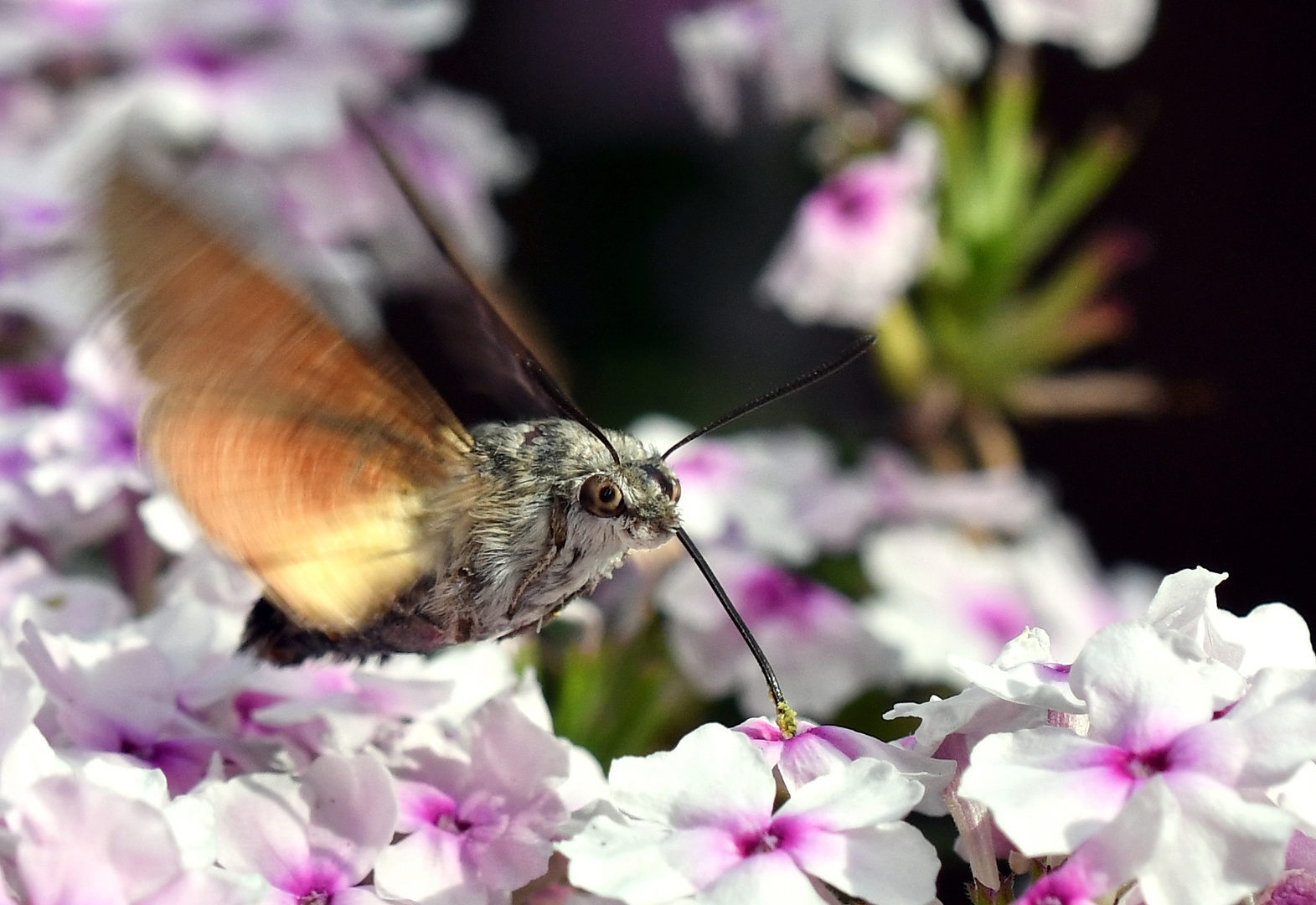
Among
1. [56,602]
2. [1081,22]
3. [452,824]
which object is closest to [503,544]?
[452,824]

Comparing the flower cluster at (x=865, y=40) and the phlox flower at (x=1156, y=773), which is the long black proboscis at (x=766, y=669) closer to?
the phlox flower at (x=1156, y=773)

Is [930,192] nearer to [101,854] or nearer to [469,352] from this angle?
[469,352]

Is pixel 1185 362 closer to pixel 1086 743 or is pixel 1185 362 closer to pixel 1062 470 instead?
pixel 1062 470

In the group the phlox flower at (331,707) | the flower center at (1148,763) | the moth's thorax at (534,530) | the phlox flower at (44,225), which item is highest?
the phlox flower at (44,225)

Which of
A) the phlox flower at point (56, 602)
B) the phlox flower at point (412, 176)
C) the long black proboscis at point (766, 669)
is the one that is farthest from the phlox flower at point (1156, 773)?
the phlox flower at point (412, 176)

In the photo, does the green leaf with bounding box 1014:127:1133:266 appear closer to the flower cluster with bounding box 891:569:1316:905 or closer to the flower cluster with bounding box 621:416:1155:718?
the flower cluster with bounding box 621:416:1155:718

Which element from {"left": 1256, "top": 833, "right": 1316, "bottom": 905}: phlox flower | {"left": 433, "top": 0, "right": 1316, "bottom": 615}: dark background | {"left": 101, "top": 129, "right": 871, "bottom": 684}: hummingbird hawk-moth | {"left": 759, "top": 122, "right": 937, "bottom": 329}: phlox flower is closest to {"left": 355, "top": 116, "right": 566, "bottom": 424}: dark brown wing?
{"left": 101, "top": 129, "right": 871, "bottom": 684}: hummingbird hawk-moth

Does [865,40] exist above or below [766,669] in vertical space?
above

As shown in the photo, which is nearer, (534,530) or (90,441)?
(534,530)
